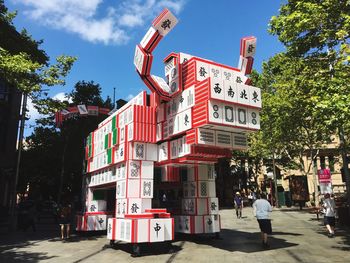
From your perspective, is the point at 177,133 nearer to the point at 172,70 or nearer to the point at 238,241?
the point at 172,70

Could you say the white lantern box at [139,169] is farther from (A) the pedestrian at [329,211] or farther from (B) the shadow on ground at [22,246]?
(A) the pedestrian at [329,211]

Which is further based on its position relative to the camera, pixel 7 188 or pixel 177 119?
pixel 7 188

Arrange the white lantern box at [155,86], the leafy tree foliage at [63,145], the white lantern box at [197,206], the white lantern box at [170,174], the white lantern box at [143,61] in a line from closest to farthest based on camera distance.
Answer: the white lantern box at [143,61], the white lantern box at [155,86], the white lantern box at [197,206], the white lantern box at [170,174], the leafy tree foliage at [63,145]

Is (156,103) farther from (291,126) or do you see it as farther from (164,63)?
(291,126)

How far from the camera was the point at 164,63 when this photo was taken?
12656mm

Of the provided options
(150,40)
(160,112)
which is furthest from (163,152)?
(150,40)

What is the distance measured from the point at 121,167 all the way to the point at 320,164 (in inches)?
1472

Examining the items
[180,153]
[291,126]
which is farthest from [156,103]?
[291,126]

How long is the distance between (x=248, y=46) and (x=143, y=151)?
17.3 ft

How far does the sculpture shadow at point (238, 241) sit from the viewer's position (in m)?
11.7

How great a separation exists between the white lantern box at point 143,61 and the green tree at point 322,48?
18.0 feet

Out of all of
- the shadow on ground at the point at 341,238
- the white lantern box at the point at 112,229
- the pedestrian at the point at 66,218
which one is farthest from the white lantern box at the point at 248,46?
the pedestrian at the point at 66,218

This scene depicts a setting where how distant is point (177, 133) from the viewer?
11.4 meters

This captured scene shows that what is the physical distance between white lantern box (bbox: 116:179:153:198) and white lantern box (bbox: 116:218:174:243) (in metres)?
0.96
